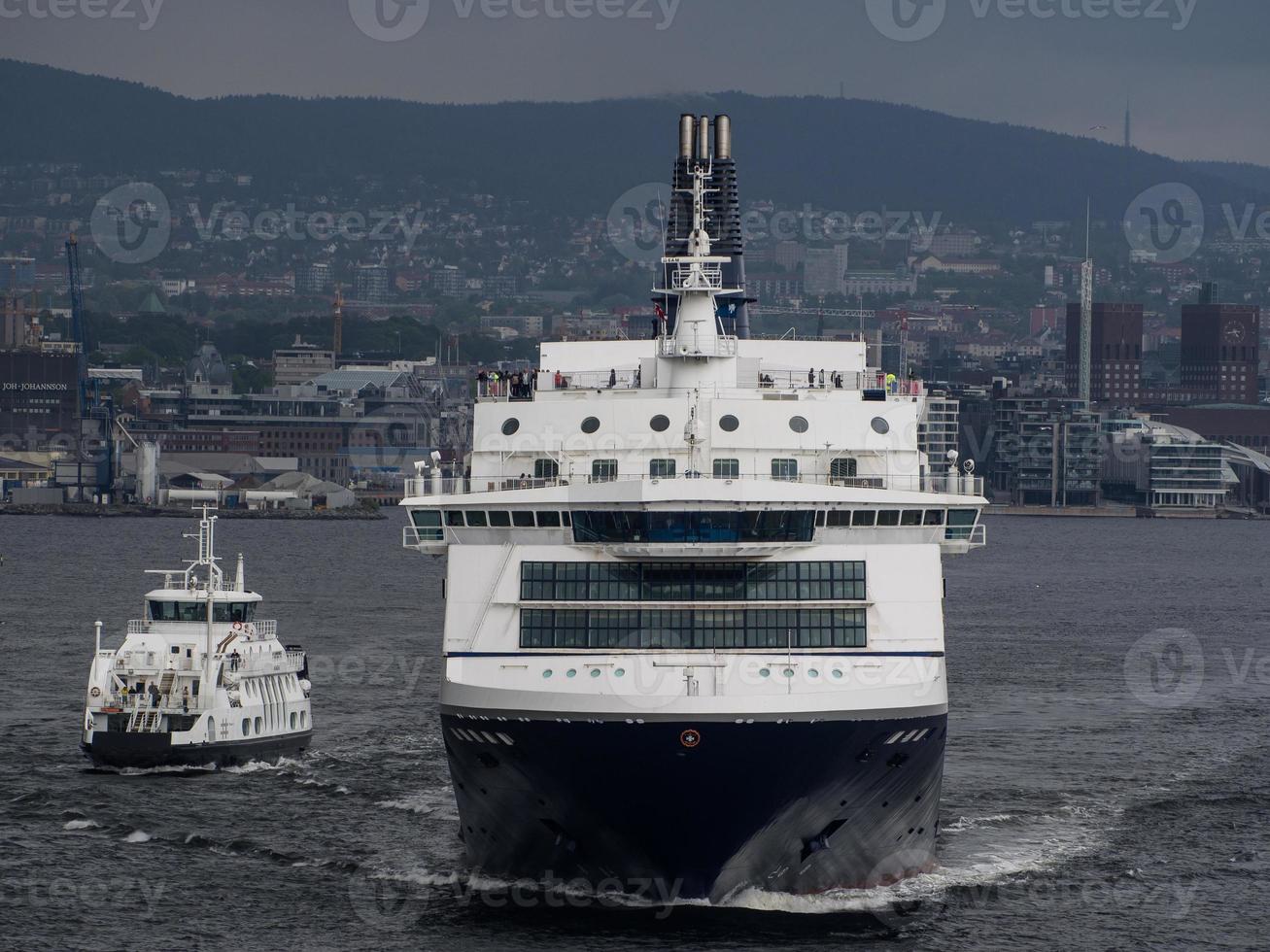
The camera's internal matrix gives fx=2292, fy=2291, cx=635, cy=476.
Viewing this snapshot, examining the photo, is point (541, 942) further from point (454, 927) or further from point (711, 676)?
point (711, 676)

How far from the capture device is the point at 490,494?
119ft

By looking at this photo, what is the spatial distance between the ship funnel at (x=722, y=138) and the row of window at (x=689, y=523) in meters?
12.3

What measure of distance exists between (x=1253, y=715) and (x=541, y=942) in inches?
1243

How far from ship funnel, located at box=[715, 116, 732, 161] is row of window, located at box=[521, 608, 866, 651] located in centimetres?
1375

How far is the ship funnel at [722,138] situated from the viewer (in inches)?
1816

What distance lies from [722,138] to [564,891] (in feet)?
56.9

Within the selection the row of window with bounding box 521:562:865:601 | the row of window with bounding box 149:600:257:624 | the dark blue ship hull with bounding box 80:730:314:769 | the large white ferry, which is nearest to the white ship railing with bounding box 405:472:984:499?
the large white ferry

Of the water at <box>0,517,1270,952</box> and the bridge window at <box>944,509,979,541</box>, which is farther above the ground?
the bridge window at <box>944,509,979,541</box>

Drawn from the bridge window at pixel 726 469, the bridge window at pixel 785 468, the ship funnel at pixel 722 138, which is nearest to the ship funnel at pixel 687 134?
the ship funnel at pixel 722 138

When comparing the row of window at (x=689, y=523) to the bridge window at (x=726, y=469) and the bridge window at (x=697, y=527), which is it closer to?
the bridge window at (x=697, y=527)

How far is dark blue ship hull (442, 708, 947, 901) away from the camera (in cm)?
3394

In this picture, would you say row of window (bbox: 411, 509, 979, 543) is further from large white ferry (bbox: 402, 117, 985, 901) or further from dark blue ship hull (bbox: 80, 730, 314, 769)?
dark blue ship hull (bbox: 80, 730, 314, 769)

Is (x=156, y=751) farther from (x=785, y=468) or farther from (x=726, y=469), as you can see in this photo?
(x=785, y=468)

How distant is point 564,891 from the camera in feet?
117
